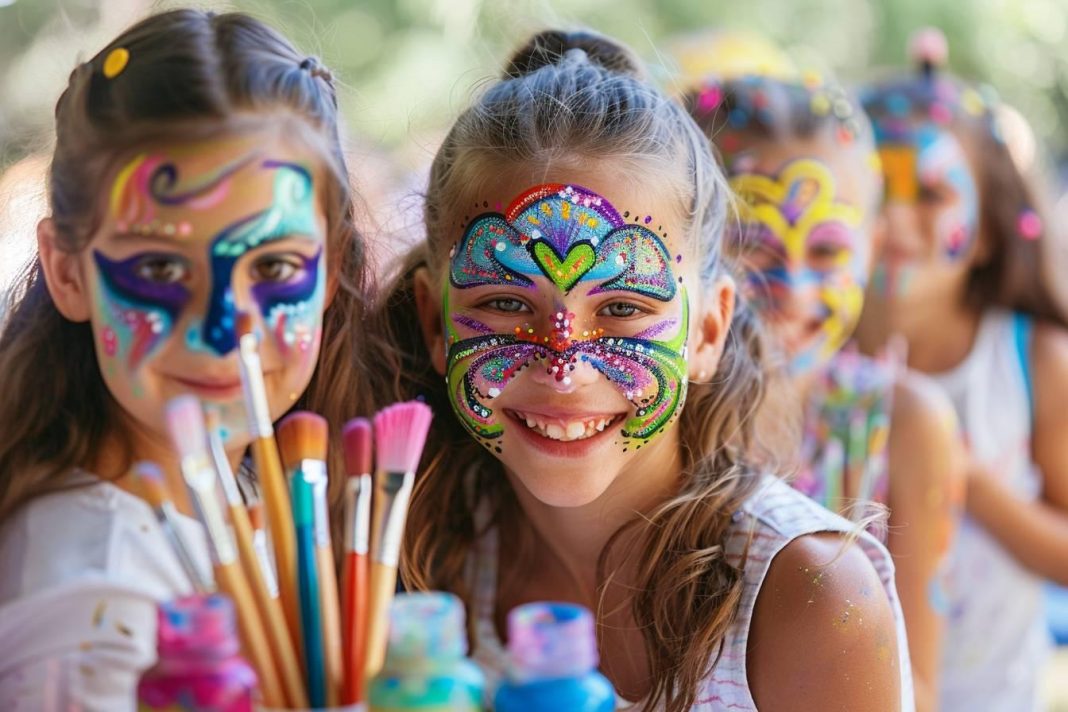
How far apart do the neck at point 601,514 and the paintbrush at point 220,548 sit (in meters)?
0.58

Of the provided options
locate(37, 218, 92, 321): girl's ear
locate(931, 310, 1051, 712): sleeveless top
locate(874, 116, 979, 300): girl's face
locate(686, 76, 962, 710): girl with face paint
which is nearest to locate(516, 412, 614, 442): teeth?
locate(37, 218, 92, 321): girl's ear

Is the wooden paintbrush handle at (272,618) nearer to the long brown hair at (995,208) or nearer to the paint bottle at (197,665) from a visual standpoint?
the paint bottle at (197,665)

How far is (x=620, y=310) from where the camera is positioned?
3.88 feet

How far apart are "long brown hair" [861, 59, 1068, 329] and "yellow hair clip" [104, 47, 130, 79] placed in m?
1.70

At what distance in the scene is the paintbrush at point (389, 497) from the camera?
825 mm

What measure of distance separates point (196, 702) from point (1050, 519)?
1.98 m

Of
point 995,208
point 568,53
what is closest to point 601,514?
point 568,53

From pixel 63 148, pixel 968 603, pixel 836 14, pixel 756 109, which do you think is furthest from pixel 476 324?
pixel 836 14

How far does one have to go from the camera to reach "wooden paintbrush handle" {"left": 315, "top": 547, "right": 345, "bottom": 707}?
2.60ft

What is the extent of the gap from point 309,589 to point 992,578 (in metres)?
1.87

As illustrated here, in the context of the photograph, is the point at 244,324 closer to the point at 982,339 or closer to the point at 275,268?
the point at 275,268

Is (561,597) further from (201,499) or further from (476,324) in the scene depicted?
(201,499)

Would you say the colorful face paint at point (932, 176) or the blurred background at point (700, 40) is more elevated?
the blurred background at point (700, 40)

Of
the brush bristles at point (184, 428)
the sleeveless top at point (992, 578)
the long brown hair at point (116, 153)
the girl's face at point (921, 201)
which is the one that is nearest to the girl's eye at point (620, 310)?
the long brown hair at point (116, 153)
